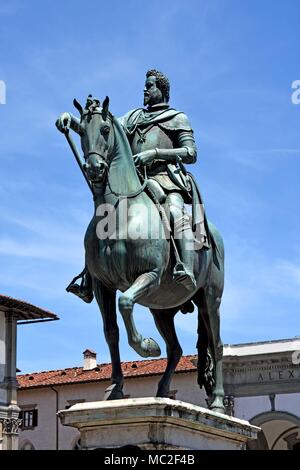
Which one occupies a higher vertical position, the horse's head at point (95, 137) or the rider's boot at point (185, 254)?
the horse's head at point (95, 137)

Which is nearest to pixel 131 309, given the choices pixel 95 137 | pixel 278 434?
pixel 95 137

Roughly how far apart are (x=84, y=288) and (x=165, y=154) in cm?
150

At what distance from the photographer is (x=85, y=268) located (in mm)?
9211

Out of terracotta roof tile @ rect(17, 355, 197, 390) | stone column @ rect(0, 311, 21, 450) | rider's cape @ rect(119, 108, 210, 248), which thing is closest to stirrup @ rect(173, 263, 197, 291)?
rider's cape @ rect(119, 108, 210, 248)

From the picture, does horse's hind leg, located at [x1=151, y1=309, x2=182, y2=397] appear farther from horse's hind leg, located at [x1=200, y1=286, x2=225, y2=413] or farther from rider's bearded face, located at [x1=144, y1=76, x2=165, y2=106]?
rider's bearded face, located at [x1=144, y1=76, x2=165, y2=106]

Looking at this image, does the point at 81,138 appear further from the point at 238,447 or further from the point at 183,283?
the point at 238,447

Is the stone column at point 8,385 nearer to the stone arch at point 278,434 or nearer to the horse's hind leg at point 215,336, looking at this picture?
the stone arch at point 278,434

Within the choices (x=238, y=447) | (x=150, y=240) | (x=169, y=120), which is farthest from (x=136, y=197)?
(x=238, y=447)

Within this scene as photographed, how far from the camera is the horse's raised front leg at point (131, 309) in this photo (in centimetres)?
833
